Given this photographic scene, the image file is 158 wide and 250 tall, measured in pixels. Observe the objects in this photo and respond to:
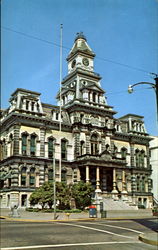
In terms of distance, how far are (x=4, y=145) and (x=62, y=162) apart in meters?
9.67

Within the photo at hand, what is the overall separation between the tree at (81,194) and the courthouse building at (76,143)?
4180 millimetres

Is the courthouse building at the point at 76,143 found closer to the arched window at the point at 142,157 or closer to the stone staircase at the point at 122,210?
the arched window at the point at 142,157

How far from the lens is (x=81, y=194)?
138ft

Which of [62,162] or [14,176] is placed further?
[62,162]

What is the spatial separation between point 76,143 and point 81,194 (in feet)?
35.3

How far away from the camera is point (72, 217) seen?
1380 inches

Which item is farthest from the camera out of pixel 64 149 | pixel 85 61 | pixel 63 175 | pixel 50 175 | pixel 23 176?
pixel 85 61

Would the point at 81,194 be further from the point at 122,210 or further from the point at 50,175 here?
the point at 50,175

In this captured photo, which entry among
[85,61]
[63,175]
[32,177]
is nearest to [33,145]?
[32,177]

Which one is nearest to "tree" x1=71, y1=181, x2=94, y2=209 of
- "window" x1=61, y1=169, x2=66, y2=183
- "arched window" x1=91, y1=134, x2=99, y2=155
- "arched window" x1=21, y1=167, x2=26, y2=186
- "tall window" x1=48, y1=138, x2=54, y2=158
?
"window" x1=61, y1=169, x2=66, y2=183

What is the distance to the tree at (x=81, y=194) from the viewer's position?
138 feet

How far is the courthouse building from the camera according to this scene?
46094mm

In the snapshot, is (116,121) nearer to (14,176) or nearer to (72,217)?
(14,176)

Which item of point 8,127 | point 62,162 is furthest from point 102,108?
point 8,127
